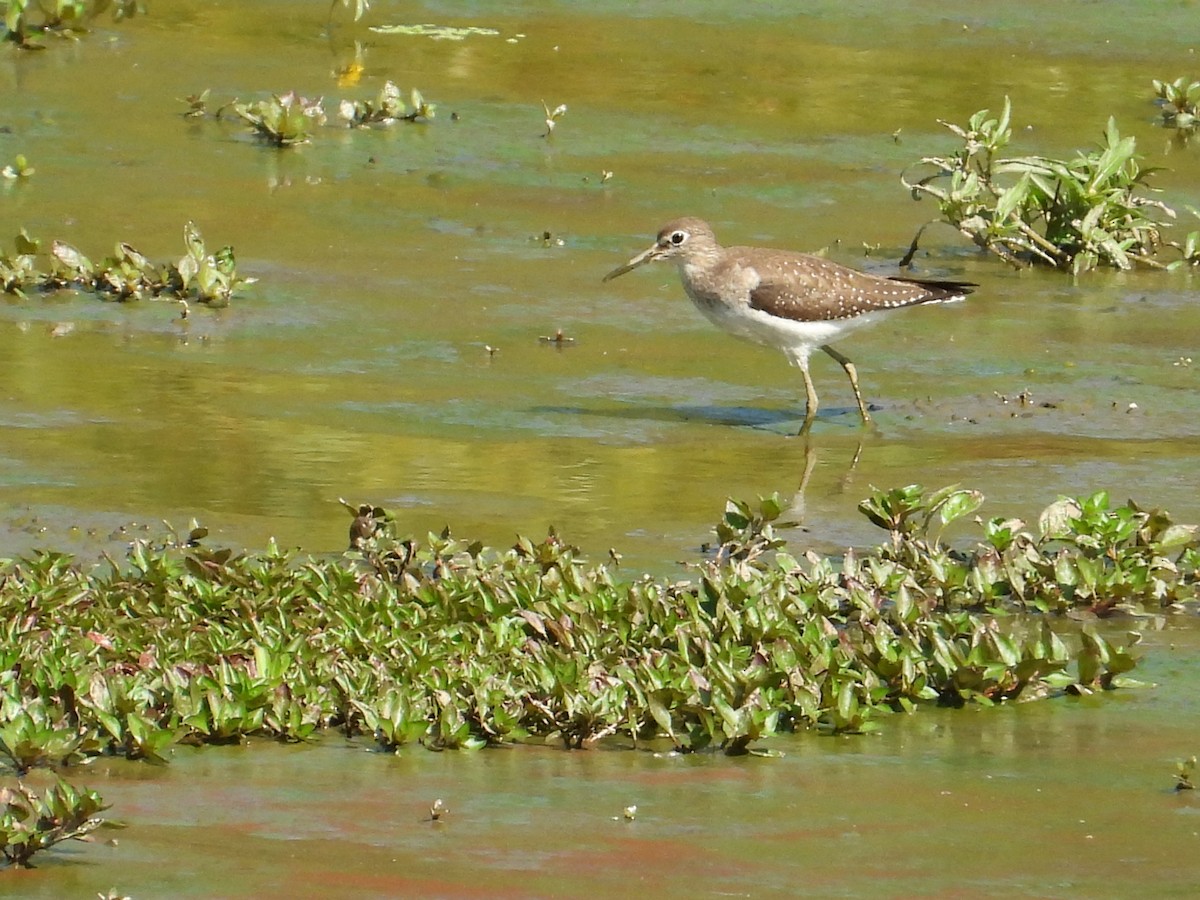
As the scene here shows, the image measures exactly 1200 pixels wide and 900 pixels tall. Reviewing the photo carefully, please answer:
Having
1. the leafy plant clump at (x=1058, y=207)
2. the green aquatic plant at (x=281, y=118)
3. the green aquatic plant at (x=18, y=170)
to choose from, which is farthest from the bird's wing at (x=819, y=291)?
the green aquatic plant at (x=18, y=170)

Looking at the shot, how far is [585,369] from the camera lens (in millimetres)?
11711

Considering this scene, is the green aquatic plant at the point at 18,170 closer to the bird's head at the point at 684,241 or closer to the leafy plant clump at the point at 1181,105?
the bird's head at the point at 684,241

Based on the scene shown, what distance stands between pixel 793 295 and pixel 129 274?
377 centimetres

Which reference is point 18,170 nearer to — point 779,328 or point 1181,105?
point 779,328

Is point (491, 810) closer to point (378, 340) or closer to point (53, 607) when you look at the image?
point (53, 607)

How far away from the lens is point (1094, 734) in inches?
268

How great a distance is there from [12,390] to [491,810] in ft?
18.4

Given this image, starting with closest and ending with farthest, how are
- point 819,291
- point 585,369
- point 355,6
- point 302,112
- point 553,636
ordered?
point 553,636
point 819,291
point 585,369
point 302,112
point 355,6

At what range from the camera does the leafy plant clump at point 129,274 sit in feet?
40.7

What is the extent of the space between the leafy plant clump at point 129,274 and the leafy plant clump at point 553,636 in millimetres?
4088

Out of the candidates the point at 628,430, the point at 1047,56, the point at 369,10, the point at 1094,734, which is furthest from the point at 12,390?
the point at 1047,56

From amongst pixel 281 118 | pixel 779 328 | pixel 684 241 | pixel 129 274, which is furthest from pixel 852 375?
pixel 281 118

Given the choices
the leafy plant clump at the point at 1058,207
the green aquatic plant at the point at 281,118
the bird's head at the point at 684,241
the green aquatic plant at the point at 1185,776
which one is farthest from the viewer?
the green aquatic plant at the point at 281,118

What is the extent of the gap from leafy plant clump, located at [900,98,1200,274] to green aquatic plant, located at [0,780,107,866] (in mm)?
9042
